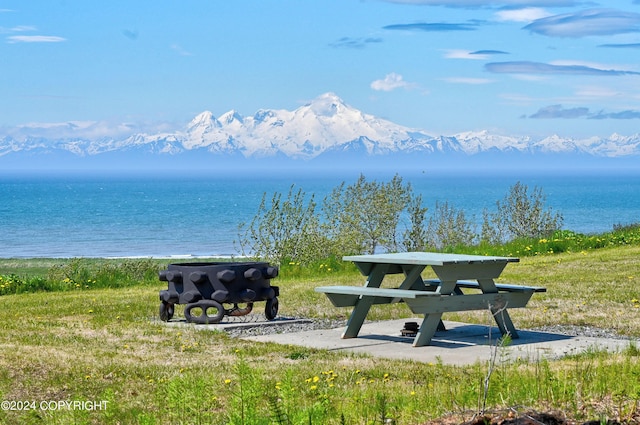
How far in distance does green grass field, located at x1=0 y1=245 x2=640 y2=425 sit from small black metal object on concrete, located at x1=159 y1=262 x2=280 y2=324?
1.42ft

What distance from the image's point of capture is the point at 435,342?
10.8 metres

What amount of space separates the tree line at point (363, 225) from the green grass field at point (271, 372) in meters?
5.60

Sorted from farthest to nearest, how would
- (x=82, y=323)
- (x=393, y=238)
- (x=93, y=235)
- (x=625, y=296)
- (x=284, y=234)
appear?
1. (x=93, y=235)
2. (x=393, y=238)
3. (x=284, y=234)
4. (x=625, y=296)
5. (x=82, y=323)

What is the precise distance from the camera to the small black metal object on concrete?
40.7 feet

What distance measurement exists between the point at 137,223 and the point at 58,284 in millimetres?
90388

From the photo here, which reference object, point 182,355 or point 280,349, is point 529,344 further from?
point 182,355

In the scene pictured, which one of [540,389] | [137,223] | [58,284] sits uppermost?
[540,389]

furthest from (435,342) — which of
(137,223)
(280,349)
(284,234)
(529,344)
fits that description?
(137,223)

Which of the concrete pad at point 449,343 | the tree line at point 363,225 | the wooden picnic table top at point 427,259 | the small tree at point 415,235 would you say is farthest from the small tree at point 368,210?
the wooden picnic table top at point 427,259

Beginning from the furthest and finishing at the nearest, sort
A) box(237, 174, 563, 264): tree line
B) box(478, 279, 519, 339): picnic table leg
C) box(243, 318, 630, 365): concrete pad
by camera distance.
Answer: box(237, 174, 563, 264): tree line < box(478, 279, 519, 339): picnic table leg < box(243, 318, 630, 365): concrete pad

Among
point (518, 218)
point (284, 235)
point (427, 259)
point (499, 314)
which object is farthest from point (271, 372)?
point (518, 218)

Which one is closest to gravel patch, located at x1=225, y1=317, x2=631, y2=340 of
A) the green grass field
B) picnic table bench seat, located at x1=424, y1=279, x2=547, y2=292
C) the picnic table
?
the green grass field

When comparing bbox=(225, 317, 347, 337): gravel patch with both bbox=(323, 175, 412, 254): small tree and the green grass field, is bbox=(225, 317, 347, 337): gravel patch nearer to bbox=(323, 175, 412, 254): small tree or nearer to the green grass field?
the green grass field

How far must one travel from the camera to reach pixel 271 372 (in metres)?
8.80
